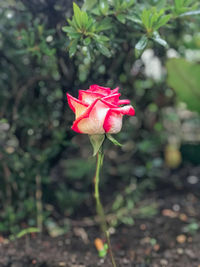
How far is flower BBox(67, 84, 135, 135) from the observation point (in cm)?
72

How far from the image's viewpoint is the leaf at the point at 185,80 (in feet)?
4.96

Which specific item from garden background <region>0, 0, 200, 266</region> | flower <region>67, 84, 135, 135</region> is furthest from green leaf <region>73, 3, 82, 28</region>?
flower <region>67, 84, 135, 135</region>

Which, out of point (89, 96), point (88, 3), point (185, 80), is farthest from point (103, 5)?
point (185, 80)

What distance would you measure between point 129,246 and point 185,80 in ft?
2.77

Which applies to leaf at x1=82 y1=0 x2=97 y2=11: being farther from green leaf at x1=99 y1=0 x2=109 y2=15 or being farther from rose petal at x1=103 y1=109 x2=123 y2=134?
rose petal at x1=103 y1=109 x2=123 y2=134

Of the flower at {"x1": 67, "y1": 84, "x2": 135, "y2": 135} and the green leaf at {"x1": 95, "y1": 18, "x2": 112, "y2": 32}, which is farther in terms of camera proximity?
the green leaf at {"x1": 95, "y1": 18, "x2": 112, "y2": 32}

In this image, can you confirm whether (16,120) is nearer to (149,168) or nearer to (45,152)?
(45,152)

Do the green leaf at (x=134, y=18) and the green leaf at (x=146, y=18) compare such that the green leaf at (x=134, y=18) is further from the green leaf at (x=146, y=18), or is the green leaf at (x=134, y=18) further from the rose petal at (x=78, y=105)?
the rose petal at (x=78, y=105)

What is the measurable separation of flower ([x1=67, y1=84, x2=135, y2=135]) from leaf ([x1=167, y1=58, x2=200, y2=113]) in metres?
0.85

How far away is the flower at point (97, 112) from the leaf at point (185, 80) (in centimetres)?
85

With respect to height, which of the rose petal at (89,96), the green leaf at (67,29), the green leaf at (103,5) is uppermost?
the green leaf at (103,5)

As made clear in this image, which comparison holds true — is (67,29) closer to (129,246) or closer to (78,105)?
(78,105)

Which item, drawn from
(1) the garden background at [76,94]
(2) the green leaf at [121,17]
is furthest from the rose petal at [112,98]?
(2) the green leaf at [121,17]

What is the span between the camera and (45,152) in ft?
4.03
